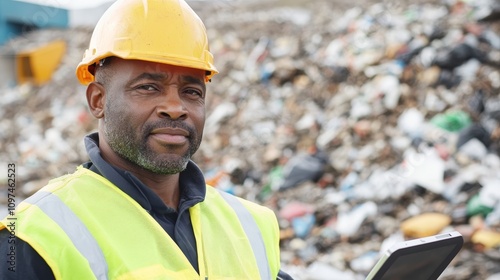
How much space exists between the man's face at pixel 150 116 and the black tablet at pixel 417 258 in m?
0.57

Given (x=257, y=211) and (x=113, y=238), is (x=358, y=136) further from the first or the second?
(x=113, y=238)

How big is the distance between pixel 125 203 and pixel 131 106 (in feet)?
0.81

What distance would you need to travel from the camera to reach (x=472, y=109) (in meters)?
6.30

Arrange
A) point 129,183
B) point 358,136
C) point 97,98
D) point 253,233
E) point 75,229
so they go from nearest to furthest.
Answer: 1. point 75,229
2. point 129,183
3. point 97,98
4. point 253,233
5. point 358,136

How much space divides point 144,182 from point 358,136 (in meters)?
5.46

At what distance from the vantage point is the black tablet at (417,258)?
1.25m

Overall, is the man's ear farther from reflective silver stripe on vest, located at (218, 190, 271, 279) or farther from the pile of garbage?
the pile of garbage

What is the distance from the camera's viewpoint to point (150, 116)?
148cm

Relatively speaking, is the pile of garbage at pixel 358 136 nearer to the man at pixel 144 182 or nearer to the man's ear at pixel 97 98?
the man at pixel 144 182

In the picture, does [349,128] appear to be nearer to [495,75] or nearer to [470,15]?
[495,75]

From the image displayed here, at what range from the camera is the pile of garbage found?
4848 mm

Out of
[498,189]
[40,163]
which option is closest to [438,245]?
[498,189]

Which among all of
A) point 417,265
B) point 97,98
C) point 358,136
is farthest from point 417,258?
point 358,136

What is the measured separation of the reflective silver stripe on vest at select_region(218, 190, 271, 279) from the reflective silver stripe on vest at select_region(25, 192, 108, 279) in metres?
0.49
